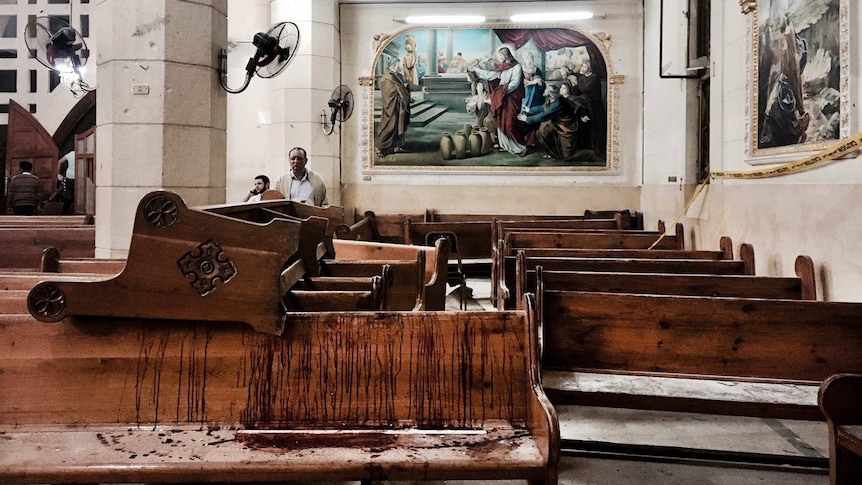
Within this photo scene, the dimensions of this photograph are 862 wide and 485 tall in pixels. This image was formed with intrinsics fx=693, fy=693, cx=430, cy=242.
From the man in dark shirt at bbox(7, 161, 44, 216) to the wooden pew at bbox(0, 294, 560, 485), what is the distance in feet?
36.9

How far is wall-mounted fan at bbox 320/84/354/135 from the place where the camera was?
10461 mm

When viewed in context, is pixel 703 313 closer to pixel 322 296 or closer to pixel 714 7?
pixel 322 296

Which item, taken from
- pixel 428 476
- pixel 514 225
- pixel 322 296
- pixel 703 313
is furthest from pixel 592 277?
pixel 514 225

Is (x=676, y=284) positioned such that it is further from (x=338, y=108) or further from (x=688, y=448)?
(x=338, y=108)

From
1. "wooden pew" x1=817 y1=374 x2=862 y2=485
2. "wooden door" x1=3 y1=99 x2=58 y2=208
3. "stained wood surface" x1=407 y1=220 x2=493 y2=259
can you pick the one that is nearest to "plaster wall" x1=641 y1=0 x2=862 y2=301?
"wooden pew" x1=817 y1=374 x2=862 y2=485

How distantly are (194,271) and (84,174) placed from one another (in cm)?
1265

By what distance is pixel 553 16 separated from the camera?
1079 cm

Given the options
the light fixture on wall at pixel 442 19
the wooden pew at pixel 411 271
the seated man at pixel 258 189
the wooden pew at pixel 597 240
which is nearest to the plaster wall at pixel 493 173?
the light fixture on wall at pixel 442 19

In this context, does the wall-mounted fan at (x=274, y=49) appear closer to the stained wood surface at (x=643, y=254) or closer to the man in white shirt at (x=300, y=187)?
the man in white shirt at (x=300, y=187)

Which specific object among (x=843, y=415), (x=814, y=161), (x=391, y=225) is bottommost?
(x=843, y=415)

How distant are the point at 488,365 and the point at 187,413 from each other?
1.05 metres

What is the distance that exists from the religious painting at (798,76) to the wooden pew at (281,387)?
10.4 feet

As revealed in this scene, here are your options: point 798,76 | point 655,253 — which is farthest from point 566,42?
point 798,76

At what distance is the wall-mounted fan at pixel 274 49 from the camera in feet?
22.5
